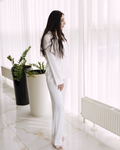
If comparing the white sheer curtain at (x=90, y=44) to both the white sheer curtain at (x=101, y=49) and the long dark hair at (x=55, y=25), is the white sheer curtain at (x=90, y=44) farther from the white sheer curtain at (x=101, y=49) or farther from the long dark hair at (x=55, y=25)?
the long dark hair at (x=55, y=25)

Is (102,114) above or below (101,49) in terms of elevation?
below

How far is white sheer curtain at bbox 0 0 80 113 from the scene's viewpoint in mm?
2773

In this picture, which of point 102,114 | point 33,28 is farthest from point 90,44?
point 33,28

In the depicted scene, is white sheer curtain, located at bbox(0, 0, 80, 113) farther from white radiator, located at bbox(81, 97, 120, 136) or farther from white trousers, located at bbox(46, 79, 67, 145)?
white trousers, located at bbox(46, 79, 67, 145)

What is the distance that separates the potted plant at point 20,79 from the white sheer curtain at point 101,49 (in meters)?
1.26

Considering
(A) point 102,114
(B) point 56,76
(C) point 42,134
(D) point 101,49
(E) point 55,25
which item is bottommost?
(C) point 42,134

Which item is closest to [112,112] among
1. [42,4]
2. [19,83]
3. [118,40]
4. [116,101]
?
[116,101]

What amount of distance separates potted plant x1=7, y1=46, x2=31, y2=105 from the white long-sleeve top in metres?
1.50

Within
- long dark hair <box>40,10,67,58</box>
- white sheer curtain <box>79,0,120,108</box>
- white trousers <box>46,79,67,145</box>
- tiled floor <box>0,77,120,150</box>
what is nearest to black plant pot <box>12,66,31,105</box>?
tiled floor <box>0,77,120,150</box>

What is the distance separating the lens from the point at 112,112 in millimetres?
2105

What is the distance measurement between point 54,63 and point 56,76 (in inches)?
5.4

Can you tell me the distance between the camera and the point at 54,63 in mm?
1898

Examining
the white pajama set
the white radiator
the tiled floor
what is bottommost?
the tiled floor

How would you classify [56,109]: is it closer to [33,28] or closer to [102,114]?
[102,114]
